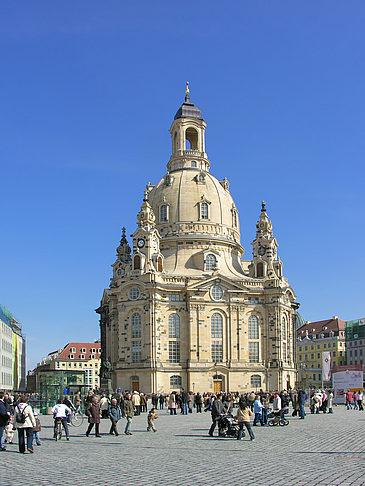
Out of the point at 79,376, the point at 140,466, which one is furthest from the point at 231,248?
the point at 140,466

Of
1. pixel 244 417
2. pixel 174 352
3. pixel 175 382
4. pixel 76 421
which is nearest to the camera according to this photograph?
pixel 244 417

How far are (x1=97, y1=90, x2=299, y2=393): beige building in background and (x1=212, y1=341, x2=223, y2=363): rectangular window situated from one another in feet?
0.39

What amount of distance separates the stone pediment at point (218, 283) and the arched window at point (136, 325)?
6834mm

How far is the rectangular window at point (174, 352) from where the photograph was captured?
80688 mm

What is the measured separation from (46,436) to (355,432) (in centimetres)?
1330

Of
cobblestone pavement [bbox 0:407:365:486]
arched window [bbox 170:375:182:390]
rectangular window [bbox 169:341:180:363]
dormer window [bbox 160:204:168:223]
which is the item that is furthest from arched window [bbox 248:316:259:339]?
cobblestone pavement [bbox 0:407:365:486]

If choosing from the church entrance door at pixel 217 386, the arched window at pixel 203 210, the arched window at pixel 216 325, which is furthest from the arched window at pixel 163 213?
the church entrance door at pixel 217 386

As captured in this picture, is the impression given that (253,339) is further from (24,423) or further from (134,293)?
(24,423)

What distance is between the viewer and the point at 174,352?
8094 cm

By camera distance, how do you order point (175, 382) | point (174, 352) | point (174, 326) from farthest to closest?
1. point (174, 326)
2. point (174, 352)
3. point (175, 382)

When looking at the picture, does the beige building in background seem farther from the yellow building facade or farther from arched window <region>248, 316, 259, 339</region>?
the yellow building facade

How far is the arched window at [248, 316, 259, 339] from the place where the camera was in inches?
3314

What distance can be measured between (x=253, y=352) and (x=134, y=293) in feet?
53.3

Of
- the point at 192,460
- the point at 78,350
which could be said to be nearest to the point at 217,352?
the point at 78,350
